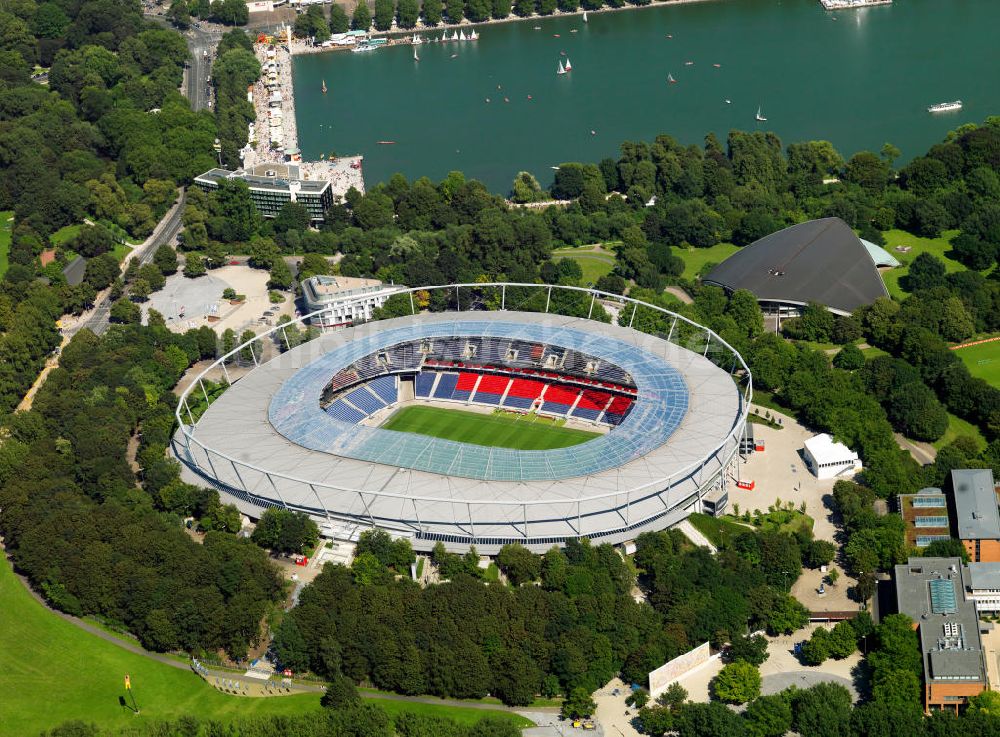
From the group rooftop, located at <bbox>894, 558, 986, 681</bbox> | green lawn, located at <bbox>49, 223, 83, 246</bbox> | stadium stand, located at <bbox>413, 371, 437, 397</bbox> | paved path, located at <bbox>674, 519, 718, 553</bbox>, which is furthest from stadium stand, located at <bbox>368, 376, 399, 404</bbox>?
green lawn, located at <bbox>49, 223, 83, 246</bbox>

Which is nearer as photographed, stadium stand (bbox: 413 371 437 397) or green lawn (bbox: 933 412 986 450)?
green lawn (bbox: 933 412 986 450)

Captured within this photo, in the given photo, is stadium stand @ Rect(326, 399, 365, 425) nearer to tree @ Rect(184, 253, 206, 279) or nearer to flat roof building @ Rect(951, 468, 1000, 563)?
tree @ Rect(184, 253, 206, 279)

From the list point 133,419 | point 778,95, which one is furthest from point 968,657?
point 778,95

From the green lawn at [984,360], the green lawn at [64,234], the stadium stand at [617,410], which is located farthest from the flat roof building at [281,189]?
the green lawn at [984,360]

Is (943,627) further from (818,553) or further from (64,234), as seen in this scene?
(64,234)

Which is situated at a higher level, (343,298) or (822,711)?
(343,298)

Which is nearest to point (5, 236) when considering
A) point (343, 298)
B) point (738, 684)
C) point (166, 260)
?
point (166, 260)

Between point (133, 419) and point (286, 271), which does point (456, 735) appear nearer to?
point (133, 419)
